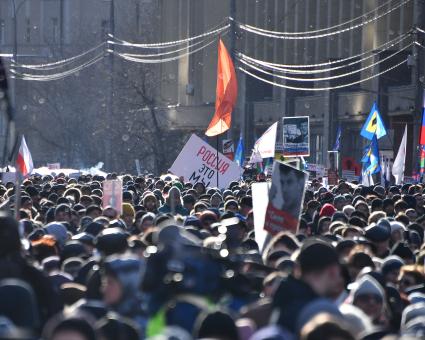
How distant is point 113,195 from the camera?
1806 centimetres

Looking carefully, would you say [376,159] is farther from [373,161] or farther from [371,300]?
[371,300]

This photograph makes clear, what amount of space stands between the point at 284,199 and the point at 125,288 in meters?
5.84

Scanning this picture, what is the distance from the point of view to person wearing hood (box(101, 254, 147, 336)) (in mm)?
7383

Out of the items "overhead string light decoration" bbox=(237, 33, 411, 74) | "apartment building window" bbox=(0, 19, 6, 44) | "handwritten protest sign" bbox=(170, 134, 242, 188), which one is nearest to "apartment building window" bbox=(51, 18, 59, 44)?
"apartment building window" bbox=(0, 19, 6, 44)

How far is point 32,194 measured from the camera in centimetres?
2209

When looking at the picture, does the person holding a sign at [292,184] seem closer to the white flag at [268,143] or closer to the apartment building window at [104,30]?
the white flag at [268,143]

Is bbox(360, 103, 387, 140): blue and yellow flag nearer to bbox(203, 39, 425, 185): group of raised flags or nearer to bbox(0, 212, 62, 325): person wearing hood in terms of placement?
bbox(203, 39, 425, 185): group of raised flags

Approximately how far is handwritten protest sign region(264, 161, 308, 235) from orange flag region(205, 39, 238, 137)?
16863mm

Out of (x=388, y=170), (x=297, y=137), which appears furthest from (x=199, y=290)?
(x=388, y=170)

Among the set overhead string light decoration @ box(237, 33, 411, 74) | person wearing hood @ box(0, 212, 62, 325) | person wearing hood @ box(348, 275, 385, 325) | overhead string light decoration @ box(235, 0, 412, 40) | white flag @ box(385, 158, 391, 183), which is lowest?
white flag @ box(385, 158, 391, 183)

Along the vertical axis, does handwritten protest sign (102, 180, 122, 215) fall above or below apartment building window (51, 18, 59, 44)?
below

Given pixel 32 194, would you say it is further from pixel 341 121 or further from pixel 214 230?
pixel 341 121

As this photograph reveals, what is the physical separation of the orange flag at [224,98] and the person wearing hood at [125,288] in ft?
74.2

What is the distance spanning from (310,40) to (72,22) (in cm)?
3744
